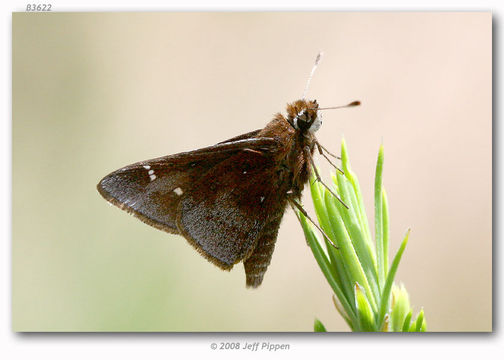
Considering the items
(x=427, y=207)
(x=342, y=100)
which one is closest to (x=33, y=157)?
(x=342, y=100)

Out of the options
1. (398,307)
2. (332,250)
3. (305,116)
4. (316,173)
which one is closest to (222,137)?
(305,116)

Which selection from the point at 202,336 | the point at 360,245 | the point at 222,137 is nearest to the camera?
the point at 360,245

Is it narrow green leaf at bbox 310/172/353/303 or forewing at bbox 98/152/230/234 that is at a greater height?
forewing at bbox 98/152/230/234

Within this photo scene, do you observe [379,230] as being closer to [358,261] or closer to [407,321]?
[358,261]

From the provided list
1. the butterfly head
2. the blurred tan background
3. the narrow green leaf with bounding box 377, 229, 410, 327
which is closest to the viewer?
the narrow green leaf with bounding box 377, 229, 410, 327

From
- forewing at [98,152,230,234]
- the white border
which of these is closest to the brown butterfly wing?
forewing at [98,152,230,234]

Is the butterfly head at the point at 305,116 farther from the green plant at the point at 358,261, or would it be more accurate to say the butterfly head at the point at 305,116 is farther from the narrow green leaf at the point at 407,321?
the narrow green leaf at the point at 407,321

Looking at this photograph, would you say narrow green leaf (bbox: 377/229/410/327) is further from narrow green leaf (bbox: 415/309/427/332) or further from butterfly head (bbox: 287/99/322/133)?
butterfly head (bbox: 287/99/322/133)
